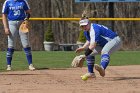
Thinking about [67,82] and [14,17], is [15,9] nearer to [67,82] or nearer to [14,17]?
[14,17]

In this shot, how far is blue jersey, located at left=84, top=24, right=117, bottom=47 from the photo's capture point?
955 cm

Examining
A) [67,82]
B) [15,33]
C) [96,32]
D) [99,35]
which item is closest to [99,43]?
[99,35]

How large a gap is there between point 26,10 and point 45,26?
10.1 metres

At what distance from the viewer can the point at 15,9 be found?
11.8 metres


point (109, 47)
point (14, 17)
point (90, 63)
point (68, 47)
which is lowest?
point (68, 47)

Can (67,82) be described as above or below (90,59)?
below

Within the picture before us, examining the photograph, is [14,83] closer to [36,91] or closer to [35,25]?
[36,91]

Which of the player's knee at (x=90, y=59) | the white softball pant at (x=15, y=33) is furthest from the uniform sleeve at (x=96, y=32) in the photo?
the white softball pant at (x=15, y=33)

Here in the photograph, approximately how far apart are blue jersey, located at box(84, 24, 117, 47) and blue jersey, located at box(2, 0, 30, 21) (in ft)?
8.13

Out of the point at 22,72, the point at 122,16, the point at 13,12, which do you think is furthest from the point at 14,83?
the point at 122,16

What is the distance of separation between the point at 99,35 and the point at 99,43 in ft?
1.16

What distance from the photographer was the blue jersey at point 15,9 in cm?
1182

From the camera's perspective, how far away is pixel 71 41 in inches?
871

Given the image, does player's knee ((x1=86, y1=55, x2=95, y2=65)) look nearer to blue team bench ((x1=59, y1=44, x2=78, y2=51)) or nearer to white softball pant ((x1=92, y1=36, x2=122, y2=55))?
white softball pant ((x1=92, y1=36, x2=122, y2=55))
